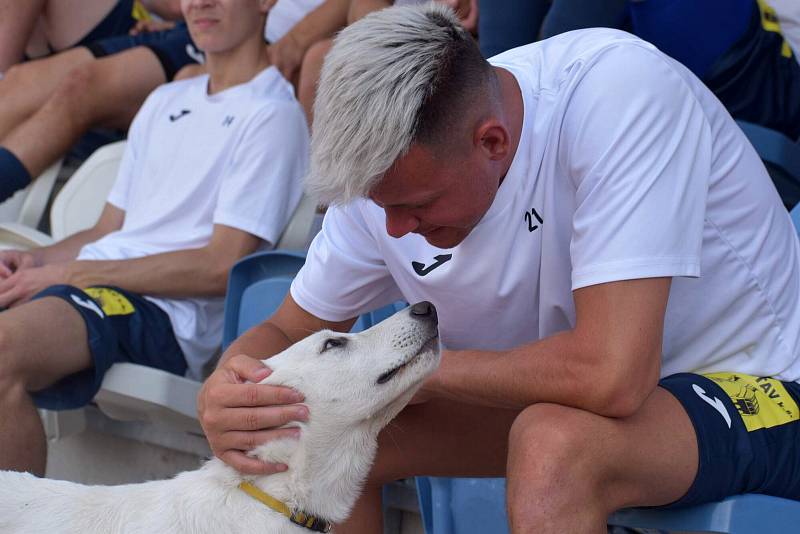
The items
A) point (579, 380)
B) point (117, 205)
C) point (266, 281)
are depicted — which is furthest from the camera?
point (117, 205)

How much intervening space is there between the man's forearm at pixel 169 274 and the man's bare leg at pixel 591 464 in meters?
1.61

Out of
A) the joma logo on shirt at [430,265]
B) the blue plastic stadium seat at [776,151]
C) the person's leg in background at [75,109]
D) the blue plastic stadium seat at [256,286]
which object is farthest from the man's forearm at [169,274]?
the blue plastic stadium seat at [776,151]

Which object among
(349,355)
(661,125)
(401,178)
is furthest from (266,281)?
(661,125)

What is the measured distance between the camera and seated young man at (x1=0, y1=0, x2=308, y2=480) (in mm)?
2848

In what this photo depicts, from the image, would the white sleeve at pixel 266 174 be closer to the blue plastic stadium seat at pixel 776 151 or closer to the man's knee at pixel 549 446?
the blue plastic stadium seat at pixel 776 151

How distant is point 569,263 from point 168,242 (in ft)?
5.70

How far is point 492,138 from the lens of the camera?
1.81 meters

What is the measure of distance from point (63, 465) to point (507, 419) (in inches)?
93.9

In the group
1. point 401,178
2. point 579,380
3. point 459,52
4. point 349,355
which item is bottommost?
point 349,355

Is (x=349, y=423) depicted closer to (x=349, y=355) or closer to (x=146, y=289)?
(x=349, y=355)

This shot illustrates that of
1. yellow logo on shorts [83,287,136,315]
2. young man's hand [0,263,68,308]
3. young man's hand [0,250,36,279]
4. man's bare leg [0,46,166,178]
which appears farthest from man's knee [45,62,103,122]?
yellow logo on shorts [83,287,136,315]

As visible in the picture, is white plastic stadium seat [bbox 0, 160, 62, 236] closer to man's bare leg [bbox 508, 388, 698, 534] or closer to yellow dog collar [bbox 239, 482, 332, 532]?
yellow dog collar [bbox 239, 482, 332, 532]

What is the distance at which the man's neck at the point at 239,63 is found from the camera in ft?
11.5

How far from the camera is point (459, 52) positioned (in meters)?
1.79
